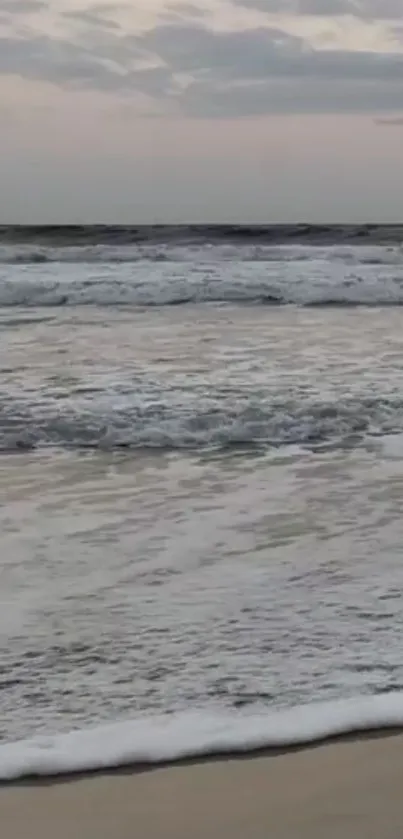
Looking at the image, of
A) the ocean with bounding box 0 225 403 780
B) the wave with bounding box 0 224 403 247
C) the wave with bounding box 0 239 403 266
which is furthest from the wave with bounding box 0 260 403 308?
the wave with bounding box 0 224 403 247

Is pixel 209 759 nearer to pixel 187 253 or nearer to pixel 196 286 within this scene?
pixel 196 286

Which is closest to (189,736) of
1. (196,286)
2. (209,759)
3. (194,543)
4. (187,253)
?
(209,759)

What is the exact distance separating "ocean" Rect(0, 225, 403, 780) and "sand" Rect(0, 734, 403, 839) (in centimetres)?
8

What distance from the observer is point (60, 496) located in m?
3.98

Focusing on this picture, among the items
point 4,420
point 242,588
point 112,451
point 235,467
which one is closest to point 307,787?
point 242,588

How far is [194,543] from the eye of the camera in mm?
3504

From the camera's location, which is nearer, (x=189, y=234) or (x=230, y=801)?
(x=230, y=801)

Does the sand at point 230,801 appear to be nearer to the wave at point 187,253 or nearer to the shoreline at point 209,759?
the shoreline at point 209,759

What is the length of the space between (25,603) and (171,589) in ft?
1.37

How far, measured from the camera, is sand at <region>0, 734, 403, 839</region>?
2033 millimetres

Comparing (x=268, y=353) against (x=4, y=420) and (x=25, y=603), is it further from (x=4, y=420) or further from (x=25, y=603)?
(x=25, y=603)

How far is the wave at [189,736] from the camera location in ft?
7.39

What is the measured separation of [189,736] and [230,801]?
24 centimetres

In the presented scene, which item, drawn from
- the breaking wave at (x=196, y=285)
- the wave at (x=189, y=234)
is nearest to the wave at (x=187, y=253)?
the wave at (x=189, y=234)
